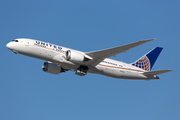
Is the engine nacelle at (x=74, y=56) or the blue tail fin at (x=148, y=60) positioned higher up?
the blue tail fin at (x=148, y=60)

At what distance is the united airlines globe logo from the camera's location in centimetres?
3949

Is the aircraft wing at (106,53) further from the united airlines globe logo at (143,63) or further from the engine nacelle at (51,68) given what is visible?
the united airlines globe logo at (143,63)

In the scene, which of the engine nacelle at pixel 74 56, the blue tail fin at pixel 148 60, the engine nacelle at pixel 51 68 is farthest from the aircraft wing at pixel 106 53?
the blue tail fin at pixel 148 60

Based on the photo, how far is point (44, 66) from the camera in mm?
38719

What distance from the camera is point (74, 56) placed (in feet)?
107

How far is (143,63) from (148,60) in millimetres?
1433

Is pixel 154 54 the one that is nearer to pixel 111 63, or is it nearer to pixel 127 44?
pixel 111 63

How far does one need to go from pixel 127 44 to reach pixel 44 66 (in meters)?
14.9

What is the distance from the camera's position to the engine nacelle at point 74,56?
32531mm

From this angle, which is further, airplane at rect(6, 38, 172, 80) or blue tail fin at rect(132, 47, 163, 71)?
blue tail fin at rect(132, 47, 163, 71)

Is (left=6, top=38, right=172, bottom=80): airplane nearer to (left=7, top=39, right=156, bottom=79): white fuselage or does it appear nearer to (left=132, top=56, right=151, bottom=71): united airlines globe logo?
(left=7, top=39, right=156, bottom=79): white fuselage

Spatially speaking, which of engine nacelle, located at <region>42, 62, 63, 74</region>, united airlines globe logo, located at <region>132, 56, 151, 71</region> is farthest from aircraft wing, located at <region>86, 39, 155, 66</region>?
united airlines globe logo, located at <region>132, 56, 151, 71</region>

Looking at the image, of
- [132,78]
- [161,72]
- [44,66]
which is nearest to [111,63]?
[132,78]

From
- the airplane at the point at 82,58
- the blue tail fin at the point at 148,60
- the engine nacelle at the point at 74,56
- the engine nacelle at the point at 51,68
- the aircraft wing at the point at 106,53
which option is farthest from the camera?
the blue tail fin at the point at 148,60
